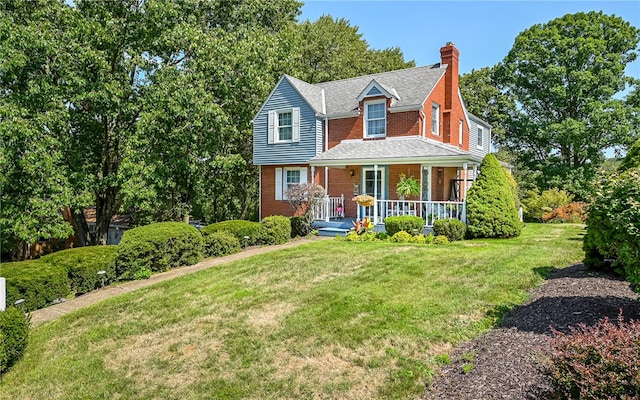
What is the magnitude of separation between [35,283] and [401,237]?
405 inches

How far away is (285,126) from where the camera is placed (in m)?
21.2

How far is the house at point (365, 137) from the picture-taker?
18.2 metres

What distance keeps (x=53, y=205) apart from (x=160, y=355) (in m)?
12.0

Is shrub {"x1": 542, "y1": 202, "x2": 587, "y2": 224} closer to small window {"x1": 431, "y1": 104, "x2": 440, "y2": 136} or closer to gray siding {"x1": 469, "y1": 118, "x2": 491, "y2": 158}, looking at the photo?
gray siding {"x1": 469, "y1": 118, "x2": 491, "y2": 158}

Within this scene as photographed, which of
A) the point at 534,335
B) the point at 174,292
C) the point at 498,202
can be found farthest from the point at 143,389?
the point at 498,202

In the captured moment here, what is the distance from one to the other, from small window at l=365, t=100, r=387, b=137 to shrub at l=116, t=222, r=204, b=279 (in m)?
10.2

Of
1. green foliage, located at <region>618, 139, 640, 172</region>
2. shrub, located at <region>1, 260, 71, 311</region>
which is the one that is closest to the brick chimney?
green foliage, located at <region>618, 139, 640, 172</region>

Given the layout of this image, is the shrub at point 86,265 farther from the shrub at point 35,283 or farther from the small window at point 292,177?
the small window at point 292,177

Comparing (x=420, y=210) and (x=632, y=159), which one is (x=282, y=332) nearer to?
(x=632, y=159)

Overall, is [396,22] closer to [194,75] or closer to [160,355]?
[194,75]

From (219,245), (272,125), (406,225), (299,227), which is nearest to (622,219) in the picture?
(406,225)

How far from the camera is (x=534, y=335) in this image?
196 inches

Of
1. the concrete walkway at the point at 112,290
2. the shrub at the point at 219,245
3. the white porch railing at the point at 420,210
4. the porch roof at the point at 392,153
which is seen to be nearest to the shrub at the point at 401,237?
the white porch railing at the point at 420,210

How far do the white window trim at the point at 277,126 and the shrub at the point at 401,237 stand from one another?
8.75 meters
